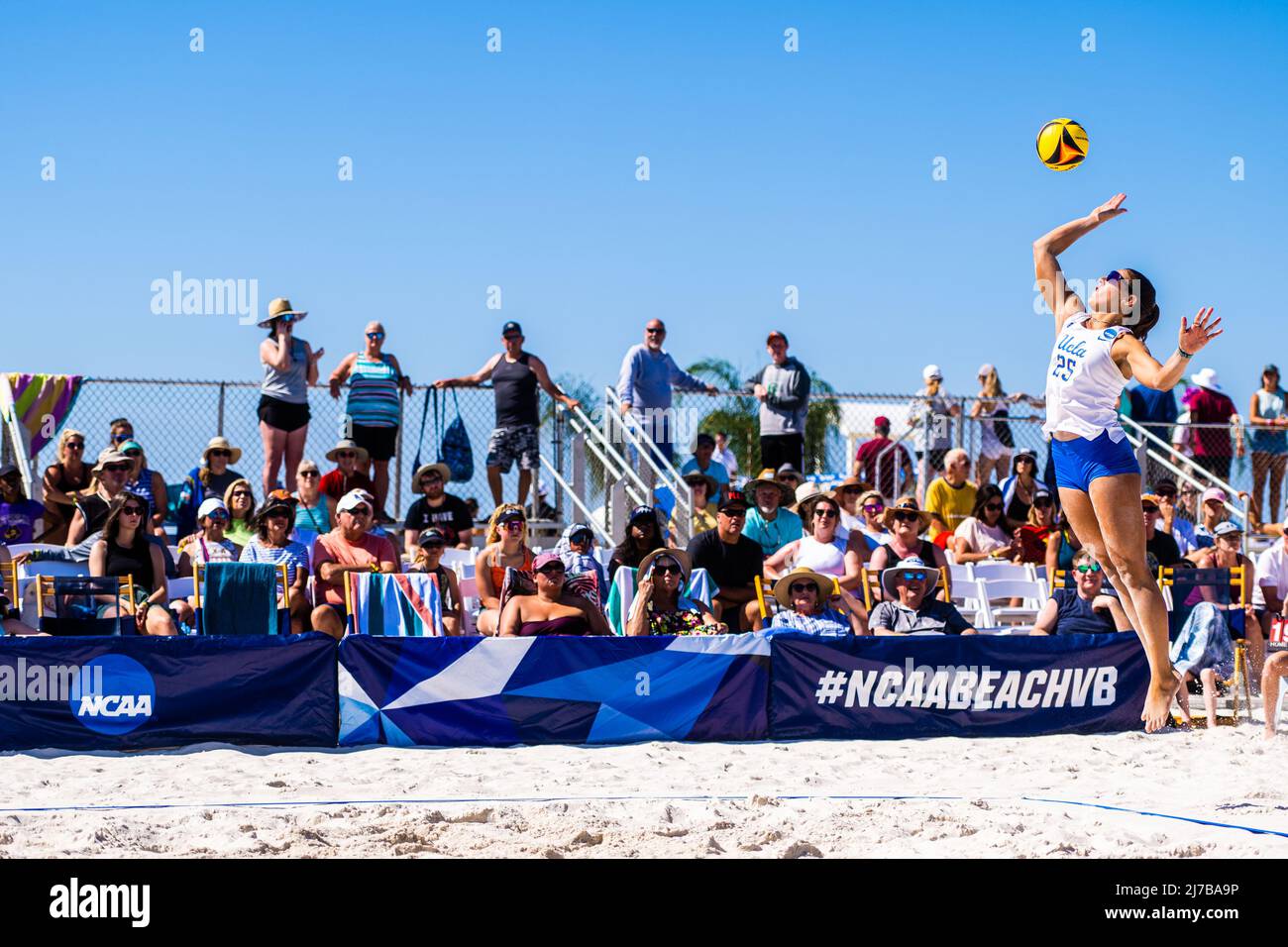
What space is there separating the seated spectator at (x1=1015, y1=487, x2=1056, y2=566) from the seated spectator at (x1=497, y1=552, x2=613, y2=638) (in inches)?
159

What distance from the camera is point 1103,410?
591 cm

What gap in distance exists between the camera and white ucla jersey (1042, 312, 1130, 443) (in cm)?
583

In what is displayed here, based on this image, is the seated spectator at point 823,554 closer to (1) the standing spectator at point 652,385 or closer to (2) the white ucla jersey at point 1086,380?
(1) the standing spectator at point 652,385

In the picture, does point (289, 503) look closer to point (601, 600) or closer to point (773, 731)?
point (601, 600)

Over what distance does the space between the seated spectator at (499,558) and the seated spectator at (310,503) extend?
1.62 m

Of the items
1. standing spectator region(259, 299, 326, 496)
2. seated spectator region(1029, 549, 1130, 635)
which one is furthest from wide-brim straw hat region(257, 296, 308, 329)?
seated spectator region(1029, 549, 1130, 635)

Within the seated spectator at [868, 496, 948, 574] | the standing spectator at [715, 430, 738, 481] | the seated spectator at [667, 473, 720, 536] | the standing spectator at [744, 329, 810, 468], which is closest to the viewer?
the seated spectator at [868, 496, 948, 574]

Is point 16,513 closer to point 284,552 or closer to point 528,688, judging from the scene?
point 284,552

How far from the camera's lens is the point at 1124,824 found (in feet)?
21.4

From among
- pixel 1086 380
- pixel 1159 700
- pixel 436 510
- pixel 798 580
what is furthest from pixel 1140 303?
pixel 436 510

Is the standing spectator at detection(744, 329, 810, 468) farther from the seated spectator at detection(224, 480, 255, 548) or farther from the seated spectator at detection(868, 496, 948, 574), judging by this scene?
the seated spectator at detection(224, 480, 255, 548)

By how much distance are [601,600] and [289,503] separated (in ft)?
7.50

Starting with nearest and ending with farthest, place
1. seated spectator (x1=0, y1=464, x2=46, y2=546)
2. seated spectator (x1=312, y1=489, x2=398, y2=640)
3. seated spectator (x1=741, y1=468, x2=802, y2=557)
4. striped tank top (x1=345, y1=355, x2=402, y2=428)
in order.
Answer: seated spectator (x1=312, y1=489, x2=398, y2=640), seated spectator (x1=0, y1=464, x2=46, y2=546), seated spectator (x1=741, y1=468, x2=802, y2=557), striped tank top (x1=345, y1=355, x2=402, y2=428)

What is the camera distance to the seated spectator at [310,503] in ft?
36.3
